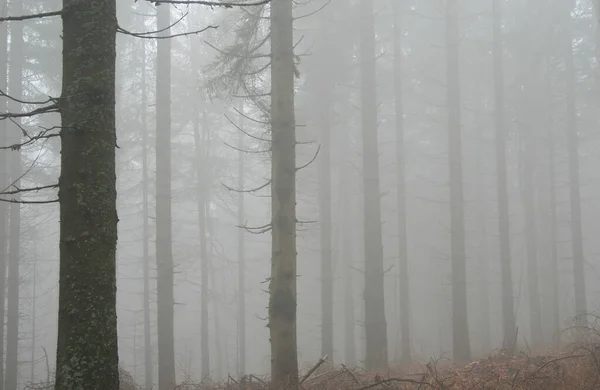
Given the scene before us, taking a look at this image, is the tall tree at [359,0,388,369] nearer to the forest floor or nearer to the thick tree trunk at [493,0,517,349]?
the forest floor

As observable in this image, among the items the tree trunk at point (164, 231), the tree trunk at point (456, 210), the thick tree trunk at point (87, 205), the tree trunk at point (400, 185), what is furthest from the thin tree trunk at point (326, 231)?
the thick tree trunk at point (87, 205)

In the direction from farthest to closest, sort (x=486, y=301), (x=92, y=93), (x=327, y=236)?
1. (x=486, y=301)
2. (x=327, y=236)
3. (x=92, y=93)

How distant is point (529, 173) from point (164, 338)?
1587 centimetres

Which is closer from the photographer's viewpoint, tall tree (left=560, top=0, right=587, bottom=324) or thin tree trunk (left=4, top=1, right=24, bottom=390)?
thin tree trunk (left=4, top=1, right=24, bottom=390)

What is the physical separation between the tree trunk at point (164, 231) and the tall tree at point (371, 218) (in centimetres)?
453

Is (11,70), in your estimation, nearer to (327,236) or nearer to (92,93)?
(327,236)

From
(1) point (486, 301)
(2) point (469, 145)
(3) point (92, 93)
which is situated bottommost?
(1) point (486, 301)

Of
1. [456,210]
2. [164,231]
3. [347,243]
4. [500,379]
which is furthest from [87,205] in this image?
[347,243]

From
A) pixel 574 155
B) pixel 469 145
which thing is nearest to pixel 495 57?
pixel 574 155

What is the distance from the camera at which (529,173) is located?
20.4 metres

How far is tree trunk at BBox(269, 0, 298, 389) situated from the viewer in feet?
22.8

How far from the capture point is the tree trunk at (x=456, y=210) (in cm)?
1327

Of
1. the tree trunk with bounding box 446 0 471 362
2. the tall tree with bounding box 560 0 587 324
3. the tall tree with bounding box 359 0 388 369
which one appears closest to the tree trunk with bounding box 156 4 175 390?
the tall tree with bounding box 359 0 388 369

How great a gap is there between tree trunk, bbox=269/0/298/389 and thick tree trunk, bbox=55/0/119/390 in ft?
10.4
